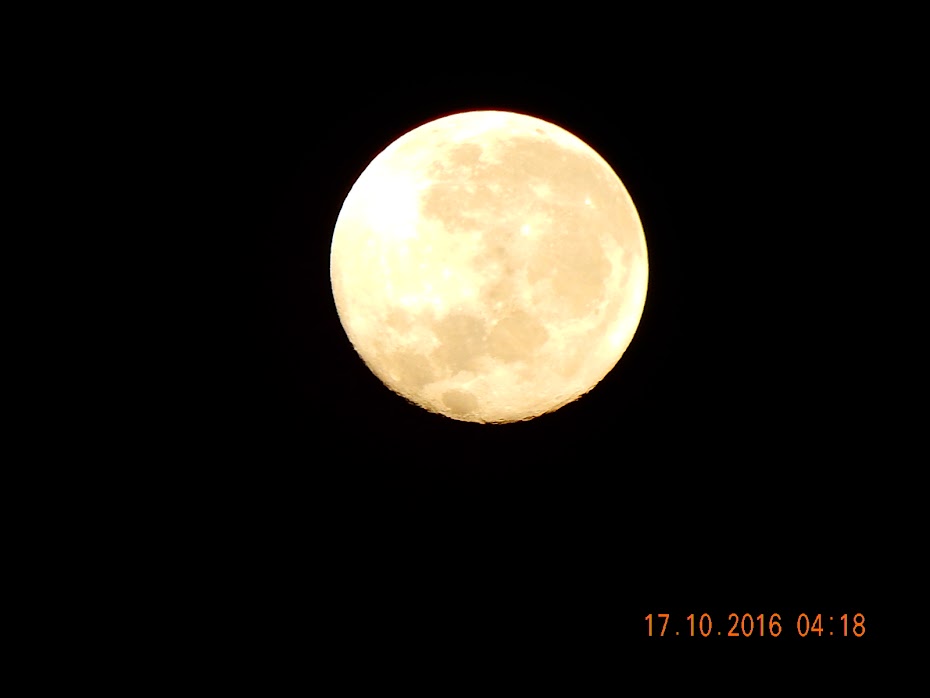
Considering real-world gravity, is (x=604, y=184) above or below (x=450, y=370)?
above

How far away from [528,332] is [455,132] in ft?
2.52

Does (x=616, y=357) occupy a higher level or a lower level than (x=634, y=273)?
lower

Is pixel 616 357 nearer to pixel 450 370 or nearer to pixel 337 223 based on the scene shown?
pixel 450 370

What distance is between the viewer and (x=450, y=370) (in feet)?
6.98

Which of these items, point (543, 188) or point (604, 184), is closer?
point (543, 188)

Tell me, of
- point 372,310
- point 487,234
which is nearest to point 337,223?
point 372,310

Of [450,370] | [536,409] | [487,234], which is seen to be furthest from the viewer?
[536,409]

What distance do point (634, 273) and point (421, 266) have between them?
30.5 inches

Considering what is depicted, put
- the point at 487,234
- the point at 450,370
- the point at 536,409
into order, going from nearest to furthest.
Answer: the point at 487,234 → the point at 450,370 → the point at 536,409

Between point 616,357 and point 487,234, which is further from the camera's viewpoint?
point 616,357

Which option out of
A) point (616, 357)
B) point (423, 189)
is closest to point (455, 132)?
point (423, 189)

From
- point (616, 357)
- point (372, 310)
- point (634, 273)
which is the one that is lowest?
point (372, 310)

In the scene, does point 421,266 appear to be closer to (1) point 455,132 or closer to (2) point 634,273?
(1) point 455,132

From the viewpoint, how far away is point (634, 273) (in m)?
2.24
